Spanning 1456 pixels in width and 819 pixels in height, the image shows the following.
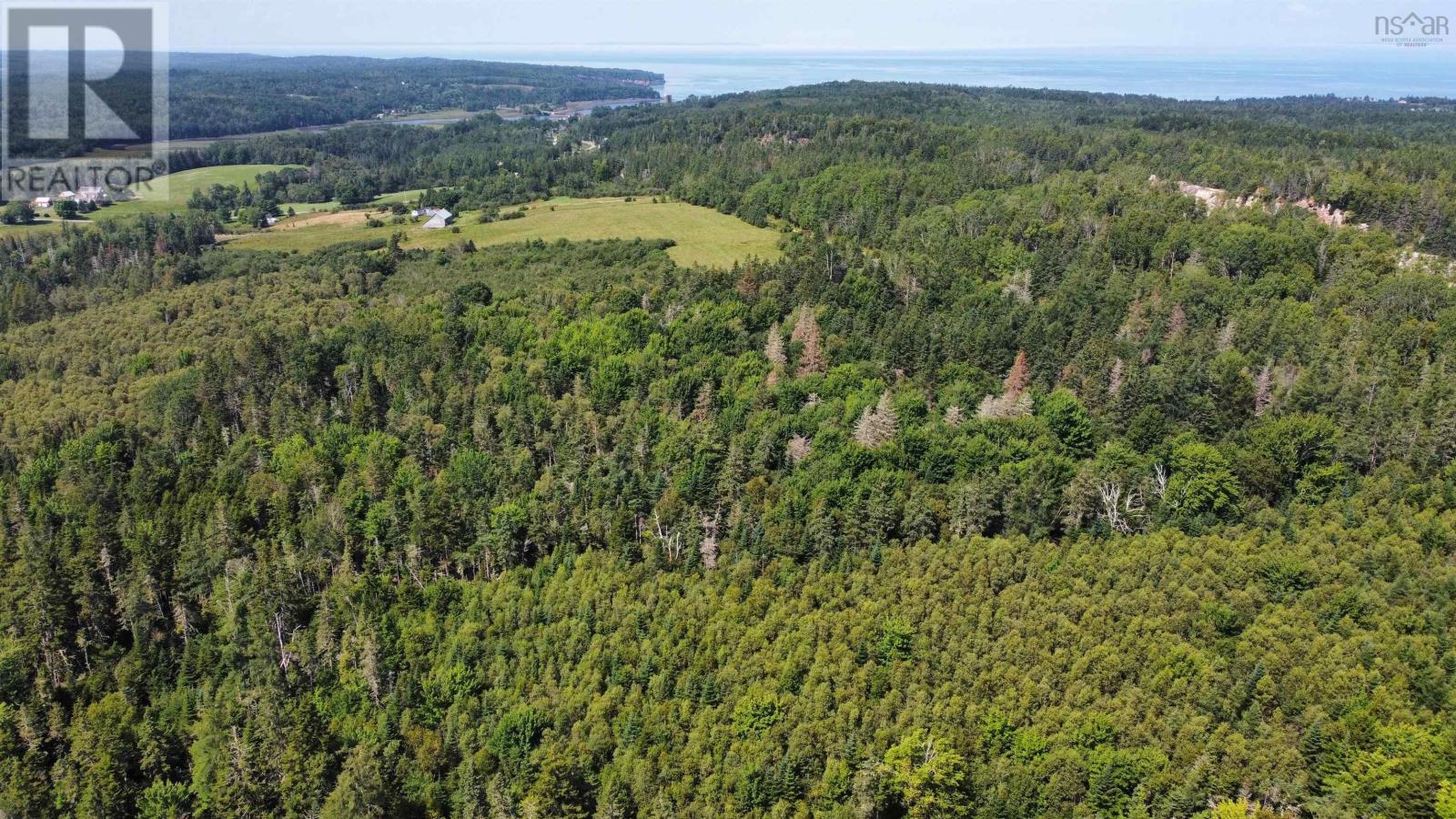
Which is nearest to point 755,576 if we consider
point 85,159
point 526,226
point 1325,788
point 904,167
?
point 1325,788

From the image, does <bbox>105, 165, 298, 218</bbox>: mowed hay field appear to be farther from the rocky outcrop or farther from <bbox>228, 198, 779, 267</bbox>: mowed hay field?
the rocky outcrop

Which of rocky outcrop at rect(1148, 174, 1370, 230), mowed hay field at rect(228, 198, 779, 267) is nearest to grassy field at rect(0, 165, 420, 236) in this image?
mowed hay field at rect(228, 198, 779, 267)

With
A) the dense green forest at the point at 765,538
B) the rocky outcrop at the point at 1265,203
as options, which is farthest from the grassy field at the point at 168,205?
the rocky outcrop at the point at 1265,203

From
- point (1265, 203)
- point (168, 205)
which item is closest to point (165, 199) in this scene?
point (168, 205)

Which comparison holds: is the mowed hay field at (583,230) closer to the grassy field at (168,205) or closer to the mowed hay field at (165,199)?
the grassy field at (168,205)

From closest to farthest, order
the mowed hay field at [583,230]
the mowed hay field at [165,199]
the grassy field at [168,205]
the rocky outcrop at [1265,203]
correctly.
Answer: the rocky outcrop at [1265,203] < the mowed hay field at [583,230] < the grassy field at [168,205] < the mowed hay field at [165,199]

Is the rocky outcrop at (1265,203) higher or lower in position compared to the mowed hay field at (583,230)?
higher

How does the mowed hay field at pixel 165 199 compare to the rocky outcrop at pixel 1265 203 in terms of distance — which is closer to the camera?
the rocky outcrop at pixel 1265 203
